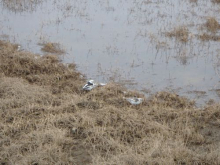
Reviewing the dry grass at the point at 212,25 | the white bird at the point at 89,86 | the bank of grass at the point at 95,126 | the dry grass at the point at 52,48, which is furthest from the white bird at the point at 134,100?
the dry grass at the point at 212,25

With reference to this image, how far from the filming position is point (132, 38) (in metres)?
10.5

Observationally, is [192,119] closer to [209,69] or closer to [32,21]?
[209,69]

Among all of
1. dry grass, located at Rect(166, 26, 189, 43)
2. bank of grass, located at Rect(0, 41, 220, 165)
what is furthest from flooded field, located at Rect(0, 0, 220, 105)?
bank of grass, located at Rect(0, 41, 220, 165)

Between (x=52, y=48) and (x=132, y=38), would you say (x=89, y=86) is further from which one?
(x=132, y=38)

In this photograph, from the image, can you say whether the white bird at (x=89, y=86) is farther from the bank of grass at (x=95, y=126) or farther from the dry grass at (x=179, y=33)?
the dry grass at (x=179, y=33)

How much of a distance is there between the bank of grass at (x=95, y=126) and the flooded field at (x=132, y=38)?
1036 mm

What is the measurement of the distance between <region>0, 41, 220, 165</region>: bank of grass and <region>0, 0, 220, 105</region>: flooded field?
1.04 metres

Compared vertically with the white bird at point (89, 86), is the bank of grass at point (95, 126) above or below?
below

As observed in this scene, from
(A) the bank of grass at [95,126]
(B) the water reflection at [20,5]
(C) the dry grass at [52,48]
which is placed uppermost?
(B) the water reflection at [20,5]

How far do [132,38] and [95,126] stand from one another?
18.0 feet

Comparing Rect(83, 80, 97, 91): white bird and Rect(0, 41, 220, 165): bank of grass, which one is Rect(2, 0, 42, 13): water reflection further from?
Rect(83, 80, 97, 91): white bird

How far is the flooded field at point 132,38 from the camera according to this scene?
816 centimetres

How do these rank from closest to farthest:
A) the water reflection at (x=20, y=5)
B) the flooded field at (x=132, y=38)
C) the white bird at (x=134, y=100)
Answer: the white bird at (x=134, y=100) → the flooded field at (x=132, y=38) → the water reflection at (x=20, y=5)

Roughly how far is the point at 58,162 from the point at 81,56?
16.3 feet
